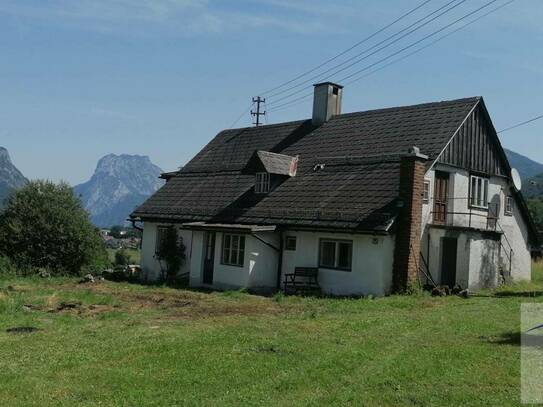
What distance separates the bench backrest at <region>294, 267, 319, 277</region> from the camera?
2294 cm

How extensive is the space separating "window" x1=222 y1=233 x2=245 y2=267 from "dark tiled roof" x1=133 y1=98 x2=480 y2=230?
3.42 feet

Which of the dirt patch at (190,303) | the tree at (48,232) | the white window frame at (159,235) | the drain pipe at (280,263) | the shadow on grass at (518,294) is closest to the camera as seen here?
the dirt patch at (190,303)

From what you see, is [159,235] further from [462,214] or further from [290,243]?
[462,214]

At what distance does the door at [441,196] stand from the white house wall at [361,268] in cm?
349

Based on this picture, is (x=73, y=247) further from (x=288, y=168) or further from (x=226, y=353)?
(x=226, y=353)

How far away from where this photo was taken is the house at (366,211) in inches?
854

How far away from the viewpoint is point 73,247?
3225 cm

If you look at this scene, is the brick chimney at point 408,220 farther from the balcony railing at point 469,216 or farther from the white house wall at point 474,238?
the balcony railing at point 469,216

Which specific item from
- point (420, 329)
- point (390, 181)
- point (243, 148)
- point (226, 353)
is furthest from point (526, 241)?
point (226, 353)

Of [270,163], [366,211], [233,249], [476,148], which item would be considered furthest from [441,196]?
[233,249]

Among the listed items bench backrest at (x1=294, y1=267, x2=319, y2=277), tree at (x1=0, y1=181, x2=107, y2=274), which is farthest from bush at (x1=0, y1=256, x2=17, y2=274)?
bench backrest at (x1=294, y1=267, x2=319, y2=277)

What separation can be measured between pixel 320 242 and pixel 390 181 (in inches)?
137

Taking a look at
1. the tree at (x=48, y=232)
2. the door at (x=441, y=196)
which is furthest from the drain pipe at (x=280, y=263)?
the tree at (x=48, y=232)

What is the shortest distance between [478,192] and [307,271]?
871cm
